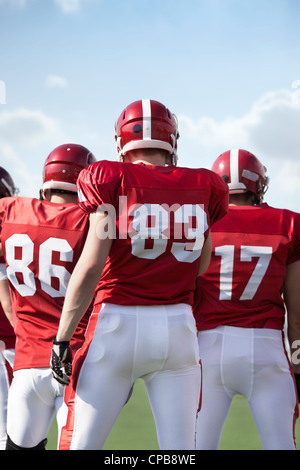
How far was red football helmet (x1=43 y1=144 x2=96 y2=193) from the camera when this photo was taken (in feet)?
11.4

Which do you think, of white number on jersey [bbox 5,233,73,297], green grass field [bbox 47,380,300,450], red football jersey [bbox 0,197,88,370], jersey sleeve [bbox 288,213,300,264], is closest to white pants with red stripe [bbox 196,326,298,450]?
jersey sleeve [bbox 288,213,300,264]

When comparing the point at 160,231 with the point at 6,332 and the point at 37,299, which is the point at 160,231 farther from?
the point at 6,332

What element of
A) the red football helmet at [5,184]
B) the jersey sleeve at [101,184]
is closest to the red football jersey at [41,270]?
the jersey sleeve at [101,184]

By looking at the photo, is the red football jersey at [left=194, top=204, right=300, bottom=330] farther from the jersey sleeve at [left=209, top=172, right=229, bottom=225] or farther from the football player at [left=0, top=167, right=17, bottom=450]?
the football player at [left=0, top=167, right=17, bottom=450]

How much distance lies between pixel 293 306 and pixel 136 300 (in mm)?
1251

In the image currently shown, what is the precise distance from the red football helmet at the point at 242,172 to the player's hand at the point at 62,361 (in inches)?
65.1

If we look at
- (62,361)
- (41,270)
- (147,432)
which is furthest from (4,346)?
(147,432)

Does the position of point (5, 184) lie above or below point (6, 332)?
above

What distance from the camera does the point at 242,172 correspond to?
373 cm

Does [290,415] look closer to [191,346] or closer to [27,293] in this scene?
[191,346]

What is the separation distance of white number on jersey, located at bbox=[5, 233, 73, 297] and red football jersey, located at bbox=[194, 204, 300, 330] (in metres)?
0.81

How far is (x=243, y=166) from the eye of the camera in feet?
12.3

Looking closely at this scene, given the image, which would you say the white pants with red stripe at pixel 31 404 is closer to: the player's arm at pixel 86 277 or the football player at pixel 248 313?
the player's arm at pixel 86 277
